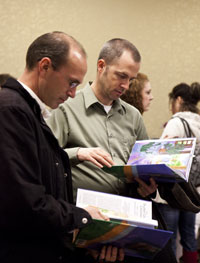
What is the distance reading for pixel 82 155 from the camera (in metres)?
1.55

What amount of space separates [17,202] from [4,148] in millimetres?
162

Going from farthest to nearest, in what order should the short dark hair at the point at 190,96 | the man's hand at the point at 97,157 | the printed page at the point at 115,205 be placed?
the short dark hair at the point at 190,96
the man's hand at the point at 97,157
the printed page at the point at 115,205

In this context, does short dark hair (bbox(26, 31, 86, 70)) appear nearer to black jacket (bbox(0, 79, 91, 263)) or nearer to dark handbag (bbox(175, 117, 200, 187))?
black jacket (bbox(0, 79, 91, 263))

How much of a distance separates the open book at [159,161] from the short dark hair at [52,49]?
1.72 feet

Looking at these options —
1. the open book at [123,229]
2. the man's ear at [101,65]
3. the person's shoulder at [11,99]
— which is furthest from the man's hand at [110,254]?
the man's ear at [101,65]

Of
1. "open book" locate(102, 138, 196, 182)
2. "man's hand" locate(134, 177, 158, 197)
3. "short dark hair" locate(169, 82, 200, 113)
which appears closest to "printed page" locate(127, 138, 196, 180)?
"open book" locate(102, 138, 196, 182)

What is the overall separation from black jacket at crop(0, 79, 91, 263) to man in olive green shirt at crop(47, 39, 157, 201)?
462 mm

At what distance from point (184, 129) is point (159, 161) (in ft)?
4.09

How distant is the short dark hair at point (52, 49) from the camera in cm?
124

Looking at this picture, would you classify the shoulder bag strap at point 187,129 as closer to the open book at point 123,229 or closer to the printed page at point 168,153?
the printed page at point 168,153

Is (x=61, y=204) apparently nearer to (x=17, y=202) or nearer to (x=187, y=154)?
(x=17, y=202)

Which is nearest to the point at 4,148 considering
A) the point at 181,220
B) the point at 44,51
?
the point at 44,51

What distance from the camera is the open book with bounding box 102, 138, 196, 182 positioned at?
4.77ft

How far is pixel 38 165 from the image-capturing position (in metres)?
1.10
